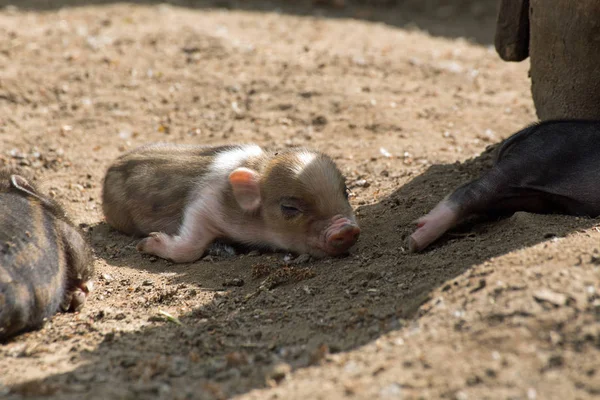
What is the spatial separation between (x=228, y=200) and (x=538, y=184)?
82.3 inches

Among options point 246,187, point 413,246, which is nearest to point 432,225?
point 413,246

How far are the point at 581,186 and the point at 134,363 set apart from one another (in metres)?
2.93

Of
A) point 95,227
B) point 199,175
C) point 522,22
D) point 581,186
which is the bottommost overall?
point 95,227

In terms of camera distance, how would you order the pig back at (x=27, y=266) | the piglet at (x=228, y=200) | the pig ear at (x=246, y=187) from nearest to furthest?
the pig back at (x=27, y=266) → the piglet at (x=228, y=200) → the pig ear at (x=246, y=187)

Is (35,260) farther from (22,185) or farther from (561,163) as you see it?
(561,163)

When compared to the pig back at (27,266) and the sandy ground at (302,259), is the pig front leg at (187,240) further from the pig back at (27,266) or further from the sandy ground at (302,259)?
the pig back at (27,266)

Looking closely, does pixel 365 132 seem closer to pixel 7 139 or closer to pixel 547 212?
pixel 547 212

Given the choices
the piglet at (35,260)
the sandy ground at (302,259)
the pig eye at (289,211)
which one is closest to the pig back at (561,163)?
the sandy ground at (302,259)

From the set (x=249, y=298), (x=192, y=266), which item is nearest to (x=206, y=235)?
(x=192, y=266)

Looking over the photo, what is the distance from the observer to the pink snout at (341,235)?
510 cm

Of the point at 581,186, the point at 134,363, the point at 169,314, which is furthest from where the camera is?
the point at 581,186

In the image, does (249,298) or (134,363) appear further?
(249,298)

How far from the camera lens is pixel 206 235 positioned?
563 cm

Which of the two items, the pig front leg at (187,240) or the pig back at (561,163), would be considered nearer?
the pig back at (561,163)
